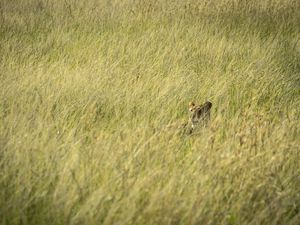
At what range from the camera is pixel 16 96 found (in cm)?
409

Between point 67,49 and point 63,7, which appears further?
point 63,7

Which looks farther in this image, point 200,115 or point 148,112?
point 148,112

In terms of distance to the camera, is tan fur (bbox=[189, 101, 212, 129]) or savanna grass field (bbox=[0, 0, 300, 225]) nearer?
savanna grass field (bbox=[0, 0, 300, 225])

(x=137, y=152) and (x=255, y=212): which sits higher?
(x=137, y=152)

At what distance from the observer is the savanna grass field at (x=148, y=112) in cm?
255

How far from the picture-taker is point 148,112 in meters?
4.03

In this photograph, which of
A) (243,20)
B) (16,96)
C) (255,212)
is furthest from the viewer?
(243,20)

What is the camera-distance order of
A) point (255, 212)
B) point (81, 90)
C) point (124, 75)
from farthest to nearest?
1. point (124, 75)
2. point (81, 90)
3. point (255, 212)

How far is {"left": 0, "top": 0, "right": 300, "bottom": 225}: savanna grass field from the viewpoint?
2.55 m

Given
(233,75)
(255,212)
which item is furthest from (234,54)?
(255,212)

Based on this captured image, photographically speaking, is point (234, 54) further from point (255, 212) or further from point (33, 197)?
point (33, 197)

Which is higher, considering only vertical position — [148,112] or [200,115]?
[200,115]

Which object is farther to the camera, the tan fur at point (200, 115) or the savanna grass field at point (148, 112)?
the tan fur at point (200, 115)

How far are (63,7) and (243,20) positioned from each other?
9.98 ft
